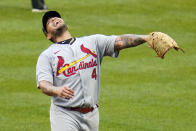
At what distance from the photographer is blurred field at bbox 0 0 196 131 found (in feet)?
32.1

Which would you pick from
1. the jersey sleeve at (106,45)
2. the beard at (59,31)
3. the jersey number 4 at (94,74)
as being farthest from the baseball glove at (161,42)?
the beard at (59,31)

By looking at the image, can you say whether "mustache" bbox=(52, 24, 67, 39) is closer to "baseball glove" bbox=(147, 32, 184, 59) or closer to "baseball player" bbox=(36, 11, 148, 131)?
"baseball player" bbox=(36, 11, 148, 131)

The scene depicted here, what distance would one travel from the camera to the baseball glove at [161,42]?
5.96 metres

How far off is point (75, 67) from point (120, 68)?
606 cm

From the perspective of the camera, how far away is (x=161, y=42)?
6.02 m

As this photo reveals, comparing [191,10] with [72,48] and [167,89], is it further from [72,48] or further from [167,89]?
[72,48]

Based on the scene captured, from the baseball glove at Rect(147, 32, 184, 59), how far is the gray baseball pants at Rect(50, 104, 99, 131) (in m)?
1.07

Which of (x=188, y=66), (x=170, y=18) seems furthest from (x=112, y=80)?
(x=170, y=18)

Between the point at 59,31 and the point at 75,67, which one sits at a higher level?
the point at 59,31

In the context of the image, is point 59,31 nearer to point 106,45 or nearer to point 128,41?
point 106,45

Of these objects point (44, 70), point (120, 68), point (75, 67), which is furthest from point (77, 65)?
point (120, 68)

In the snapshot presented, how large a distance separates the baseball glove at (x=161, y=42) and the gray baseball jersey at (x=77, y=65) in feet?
1.63

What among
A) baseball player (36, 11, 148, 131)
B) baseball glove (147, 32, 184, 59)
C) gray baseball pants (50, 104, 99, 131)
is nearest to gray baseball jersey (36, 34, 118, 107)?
baseball player (36, 11, 148, 131)

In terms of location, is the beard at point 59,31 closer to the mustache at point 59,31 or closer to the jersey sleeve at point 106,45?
the mustache at point 59,31
